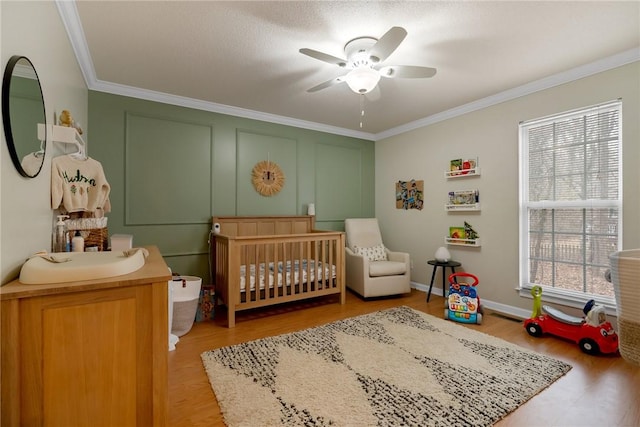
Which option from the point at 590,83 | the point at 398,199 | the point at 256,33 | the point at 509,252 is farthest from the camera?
the point at 398,199

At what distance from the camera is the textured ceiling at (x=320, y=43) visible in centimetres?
180

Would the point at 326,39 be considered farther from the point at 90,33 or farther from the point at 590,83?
the point at 590,83

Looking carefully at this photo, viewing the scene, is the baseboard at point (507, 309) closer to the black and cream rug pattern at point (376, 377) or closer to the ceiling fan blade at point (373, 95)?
the black and cream rug pattern at point (376, 377)

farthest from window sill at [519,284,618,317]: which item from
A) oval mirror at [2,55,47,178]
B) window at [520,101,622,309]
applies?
oval mirror at [2,55,47,178]

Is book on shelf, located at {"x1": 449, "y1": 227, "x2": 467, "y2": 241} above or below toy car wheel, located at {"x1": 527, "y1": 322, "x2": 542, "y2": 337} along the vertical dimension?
above

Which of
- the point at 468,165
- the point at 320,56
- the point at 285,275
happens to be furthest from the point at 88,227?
the point at 468,165

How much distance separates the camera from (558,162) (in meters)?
2.80

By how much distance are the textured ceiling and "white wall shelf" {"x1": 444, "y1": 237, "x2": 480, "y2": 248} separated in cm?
163

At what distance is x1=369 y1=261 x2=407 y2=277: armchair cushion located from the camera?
3.56 m

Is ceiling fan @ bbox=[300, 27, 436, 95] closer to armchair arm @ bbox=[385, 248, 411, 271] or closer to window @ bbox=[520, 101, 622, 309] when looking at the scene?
window @ bbox=[520, 101, 622, 309]

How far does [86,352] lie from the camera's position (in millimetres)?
1067

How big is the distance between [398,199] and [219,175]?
2.58 meters

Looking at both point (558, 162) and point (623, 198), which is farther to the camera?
point (558, 162)

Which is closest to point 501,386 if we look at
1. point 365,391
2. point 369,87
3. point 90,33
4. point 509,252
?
point 365,391
